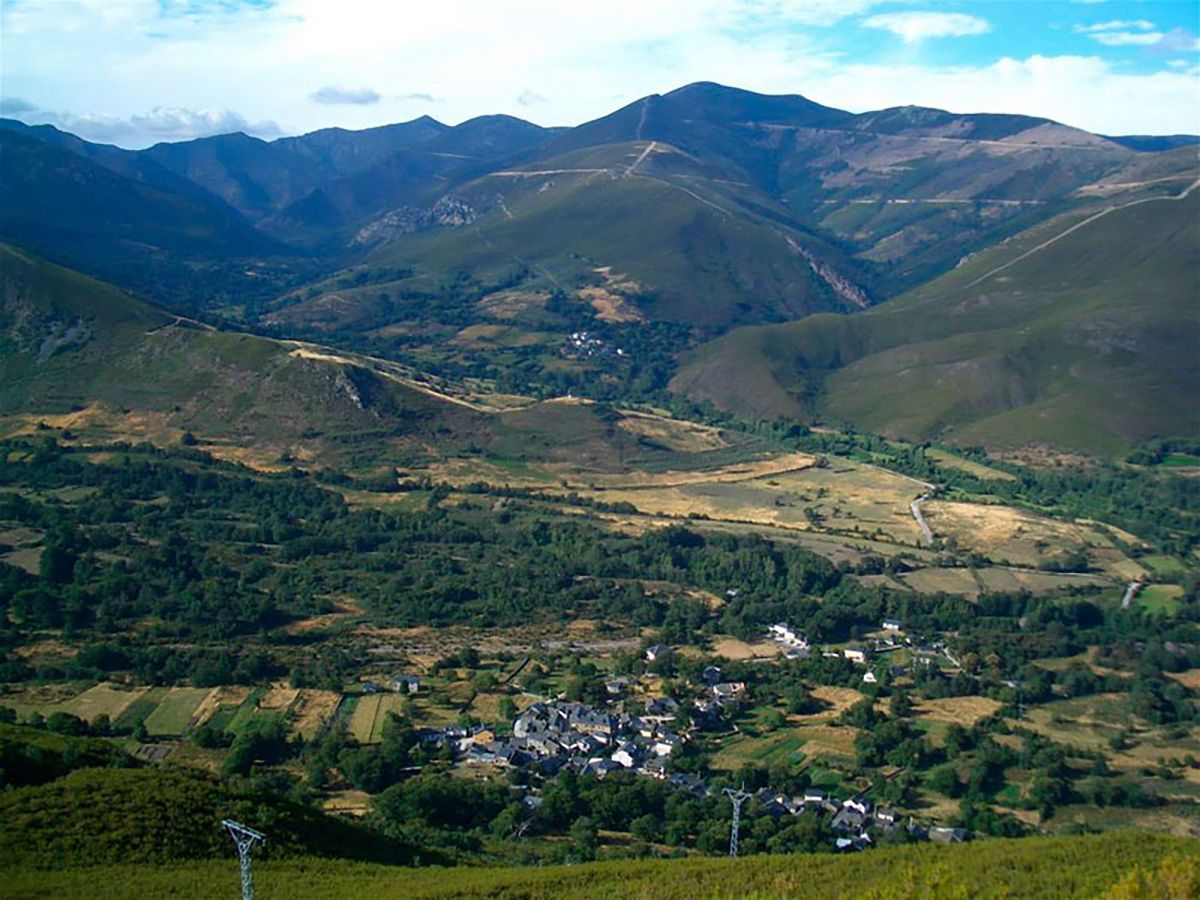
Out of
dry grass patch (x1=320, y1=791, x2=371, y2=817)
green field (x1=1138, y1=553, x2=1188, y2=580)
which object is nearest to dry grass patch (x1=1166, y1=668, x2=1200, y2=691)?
green field (x1=1138, y1=553, x2=1188, y2=580)

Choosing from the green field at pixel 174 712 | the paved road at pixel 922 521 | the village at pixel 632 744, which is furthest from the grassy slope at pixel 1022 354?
the green field at pixel 174 712

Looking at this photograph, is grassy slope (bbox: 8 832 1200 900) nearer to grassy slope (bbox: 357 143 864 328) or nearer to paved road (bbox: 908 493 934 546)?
paved road (bbox: 908 493 934 546)

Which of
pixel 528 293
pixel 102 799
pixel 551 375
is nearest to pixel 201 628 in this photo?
pixel 102 799

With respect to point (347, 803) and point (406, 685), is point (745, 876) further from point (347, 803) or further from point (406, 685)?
point (406, 685)

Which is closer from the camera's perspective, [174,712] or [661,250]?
[174,712]

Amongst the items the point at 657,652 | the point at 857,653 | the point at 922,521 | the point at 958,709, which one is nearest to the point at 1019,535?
the point at 922,521

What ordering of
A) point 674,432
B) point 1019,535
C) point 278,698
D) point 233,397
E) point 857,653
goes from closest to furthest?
point 278,698, point 857,653, point 1019,535, point 233,397, point 674,432

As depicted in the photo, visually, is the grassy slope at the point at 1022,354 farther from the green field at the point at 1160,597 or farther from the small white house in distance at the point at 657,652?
the small white house in distance at the point at 657,652
